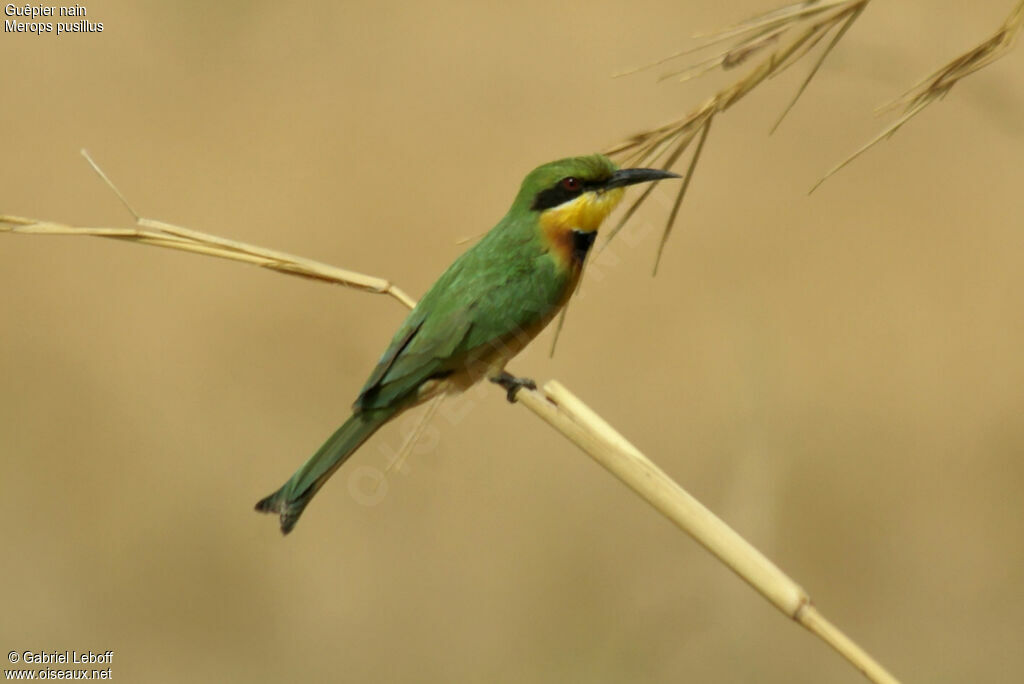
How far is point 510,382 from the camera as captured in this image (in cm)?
280

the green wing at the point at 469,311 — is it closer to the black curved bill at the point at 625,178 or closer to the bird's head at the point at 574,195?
the bird's head at the point at 574,195

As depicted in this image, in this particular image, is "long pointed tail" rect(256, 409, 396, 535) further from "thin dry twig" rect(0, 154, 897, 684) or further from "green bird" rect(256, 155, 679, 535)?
"thin dry twig" rect(0, 154, 897, 684)

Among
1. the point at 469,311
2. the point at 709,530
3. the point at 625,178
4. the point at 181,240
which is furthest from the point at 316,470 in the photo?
the point at 709,530

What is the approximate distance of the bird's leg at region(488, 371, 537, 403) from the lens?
273cm

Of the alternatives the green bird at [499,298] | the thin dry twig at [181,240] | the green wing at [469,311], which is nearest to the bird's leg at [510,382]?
the green bird at [499,298]

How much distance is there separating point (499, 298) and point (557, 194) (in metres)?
0.28

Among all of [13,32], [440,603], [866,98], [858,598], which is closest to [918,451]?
[858,598]

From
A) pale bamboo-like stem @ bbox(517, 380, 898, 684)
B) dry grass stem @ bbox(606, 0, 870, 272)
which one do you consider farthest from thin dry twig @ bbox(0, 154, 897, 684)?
dry grass stem @ bbox(606, 0, 870, 272)

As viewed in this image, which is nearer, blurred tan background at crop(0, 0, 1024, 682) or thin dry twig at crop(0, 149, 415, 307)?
thin dry twig at crop(0, 149, 415, 307)

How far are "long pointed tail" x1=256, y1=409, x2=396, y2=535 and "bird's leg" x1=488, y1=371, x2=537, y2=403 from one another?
308 mm

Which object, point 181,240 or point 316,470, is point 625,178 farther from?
point 181,240

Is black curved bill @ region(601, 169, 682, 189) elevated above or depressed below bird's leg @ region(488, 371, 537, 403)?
above

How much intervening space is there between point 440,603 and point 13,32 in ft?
12.6

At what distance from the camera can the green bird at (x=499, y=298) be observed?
8.64ft
